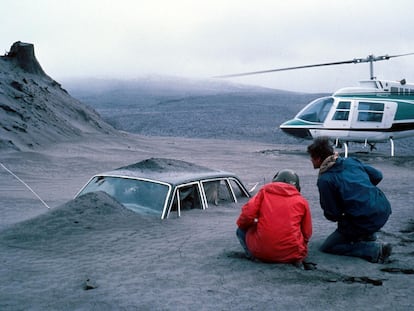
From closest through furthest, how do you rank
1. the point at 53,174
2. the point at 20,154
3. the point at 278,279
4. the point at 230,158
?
the point at 278,279, the point at 53,174, the point at 20,154, the point at 230,158

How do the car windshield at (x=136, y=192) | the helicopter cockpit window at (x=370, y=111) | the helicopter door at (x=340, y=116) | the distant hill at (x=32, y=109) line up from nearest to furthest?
the car windshield at (x=136, y=192)
the helicopter door at (x=340, y=116)
the helicopter cockpit window at (x=370, y=111)
the distant hill at (x=32, y=109)

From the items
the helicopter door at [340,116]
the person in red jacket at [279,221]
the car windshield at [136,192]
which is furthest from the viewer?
the helicopter door at [340,116]

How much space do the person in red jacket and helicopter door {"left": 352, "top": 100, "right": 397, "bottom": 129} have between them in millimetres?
17283

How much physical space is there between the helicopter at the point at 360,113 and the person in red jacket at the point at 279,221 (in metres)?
16.9

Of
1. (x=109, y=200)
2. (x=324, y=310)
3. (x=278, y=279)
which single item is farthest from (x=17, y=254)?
(x=324, y=310)

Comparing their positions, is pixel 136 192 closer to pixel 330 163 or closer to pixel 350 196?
pixel 330 163

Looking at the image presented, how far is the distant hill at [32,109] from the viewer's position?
26.4 metres

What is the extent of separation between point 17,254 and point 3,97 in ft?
71.5

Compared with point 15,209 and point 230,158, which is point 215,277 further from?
point 230,158

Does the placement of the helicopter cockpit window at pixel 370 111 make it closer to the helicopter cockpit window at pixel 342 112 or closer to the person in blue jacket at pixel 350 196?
the helicopter cockpit window at pixel 342 112

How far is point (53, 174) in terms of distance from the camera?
19.9 m

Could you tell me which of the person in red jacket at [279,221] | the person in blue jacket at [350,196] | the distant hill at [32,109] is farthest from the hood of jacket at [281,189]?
the distant hill at [32,109]

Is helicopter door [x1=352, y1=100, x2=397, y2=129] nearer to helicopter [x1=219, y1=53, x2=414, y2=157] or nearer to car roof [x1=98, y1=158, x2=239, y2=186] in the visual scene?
helicopter [x1=219, y1=53, x2=414, y2=157]

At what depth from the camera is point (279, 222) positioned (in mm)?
6855
